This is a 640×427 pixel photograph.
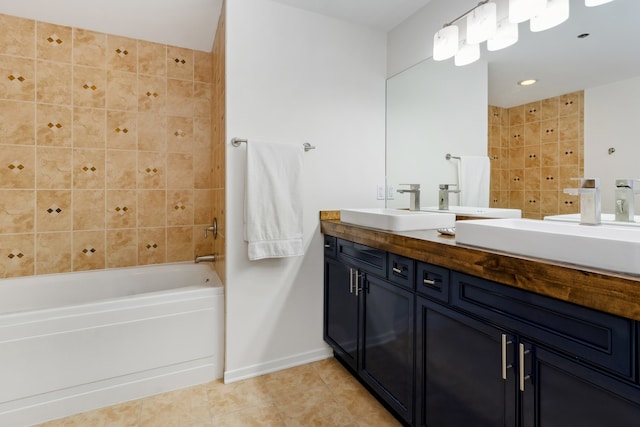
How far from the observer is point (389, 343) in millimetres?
1568

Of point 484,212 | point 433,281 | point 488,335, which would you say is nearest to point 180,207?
point 433,281

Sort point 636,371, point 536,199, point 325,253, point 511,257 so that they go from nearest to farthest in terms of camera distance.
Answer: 1. point 636,371
2. point 511,257
3. point 536,199
4. point 325,253

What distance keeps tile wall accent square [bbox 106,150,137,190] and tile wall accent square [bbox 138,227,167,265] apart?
0.37 m

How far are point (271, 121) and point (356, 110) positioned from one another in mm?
643

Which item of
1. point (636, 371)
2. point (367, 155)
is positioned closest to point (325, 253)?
point (367, 155)

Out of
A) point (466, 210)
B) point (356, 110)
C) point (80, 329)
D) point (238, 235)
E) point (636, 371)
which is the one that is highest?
point (356, 110)

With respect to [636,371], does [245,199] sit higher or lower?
higher

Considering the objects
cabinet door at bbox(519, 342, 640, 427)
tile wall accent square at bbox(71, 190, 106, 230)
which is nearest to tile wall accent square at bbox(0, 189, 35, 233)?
tile wall accent square at bbox(71, 190, 106, 230)

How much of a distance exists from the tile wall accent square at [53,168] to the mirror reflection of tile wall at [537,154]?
2.72 m

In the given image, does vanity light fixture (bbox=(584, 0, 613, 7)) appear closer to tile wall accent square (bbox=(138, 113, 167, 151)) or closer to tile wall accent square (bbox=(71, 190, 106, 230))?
tile wall accent square (bbox=(138, 113, 167, 151))

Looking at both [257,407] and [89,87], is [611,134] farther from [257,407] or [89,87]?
[89,87]

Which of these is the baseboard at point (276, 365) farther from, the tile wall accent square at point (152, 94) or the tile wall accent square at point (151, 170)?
the tile wall accent square at point (152, 94)

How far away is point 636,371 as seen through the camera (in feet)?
2.41

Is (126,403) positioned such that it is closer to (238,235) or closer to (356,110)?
(238,235)
